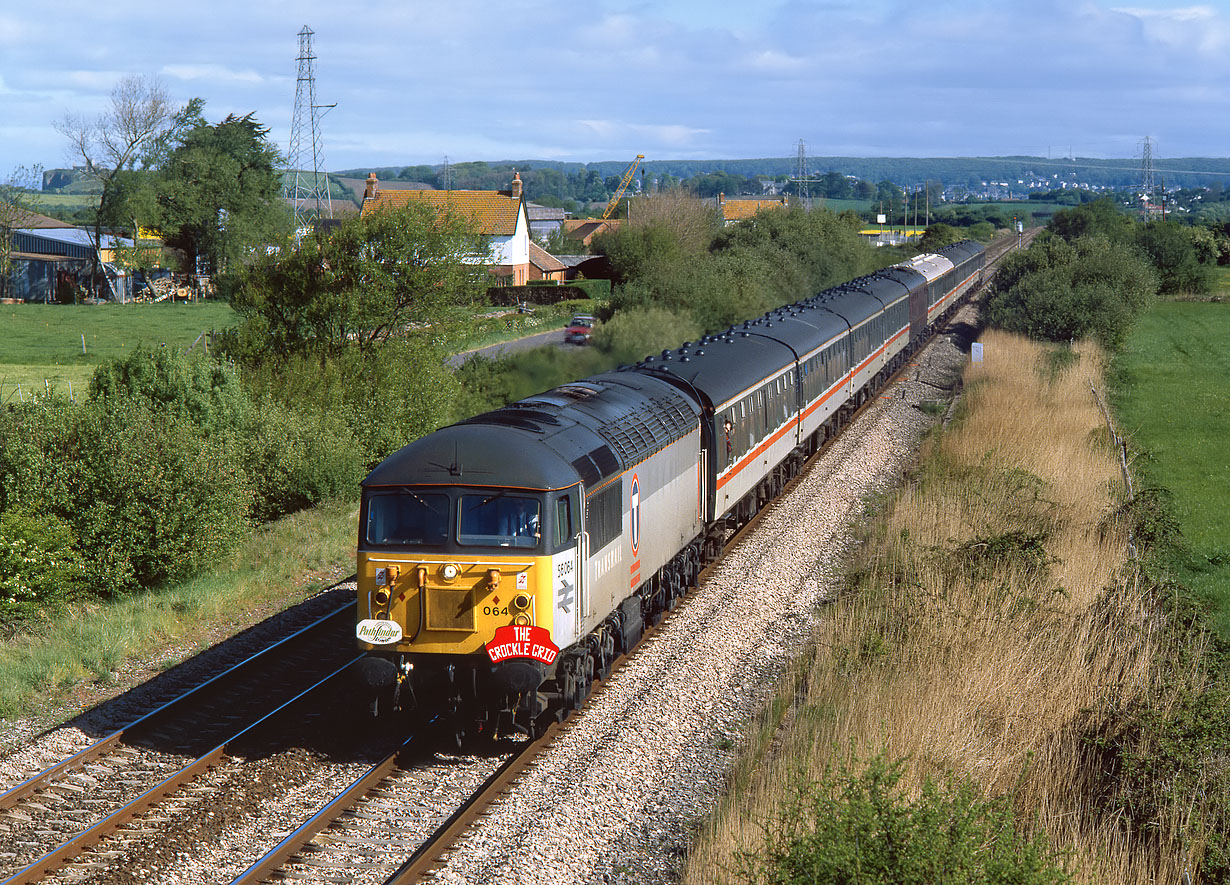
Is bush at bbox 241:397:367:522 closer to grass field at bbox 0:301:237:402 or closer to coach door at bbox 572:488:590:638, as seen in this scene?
coach door at bbox 572:488:590:638

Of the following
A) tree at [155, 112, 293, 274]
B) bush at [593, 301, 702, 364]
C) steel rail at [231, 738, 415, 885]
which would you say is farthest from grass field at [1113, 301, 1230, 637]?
tree at [155, 112, 293, 274]

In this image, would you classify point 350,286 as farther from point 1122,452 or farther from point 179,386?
point 1122,452

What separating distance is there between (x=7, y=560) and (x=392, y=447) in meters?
12.2

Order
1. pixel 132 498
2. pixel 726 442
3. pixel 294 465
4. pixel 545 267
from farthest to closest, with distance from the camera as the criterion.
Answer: pixel 545 267
pixel 294 465
pixel 726 442
pixel 132 498

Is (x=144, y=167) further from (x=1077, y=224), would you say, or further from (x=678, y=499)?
(x=678, y=499)

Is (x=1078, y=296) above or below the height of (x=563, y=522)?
above

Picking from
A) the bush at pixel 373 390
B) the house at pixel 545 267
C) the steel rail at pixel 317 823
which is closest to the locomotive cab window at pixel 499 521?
the steel rail at pixel 317 823

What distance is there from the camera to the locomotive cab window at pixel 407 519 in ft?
41.8

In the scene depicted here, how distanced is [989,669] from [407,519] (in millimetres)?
6867

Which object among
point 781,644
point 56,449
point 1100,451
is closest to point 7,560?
point 56,449

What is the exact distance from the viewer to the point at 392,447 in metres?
30.2

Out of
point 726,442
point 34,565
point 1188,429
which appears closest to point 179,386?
point 34,565

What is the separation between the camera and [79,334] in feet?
220

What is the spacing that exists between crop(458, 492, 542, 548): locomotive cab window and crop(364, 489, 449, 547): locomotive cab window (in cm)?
22
